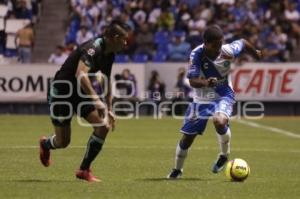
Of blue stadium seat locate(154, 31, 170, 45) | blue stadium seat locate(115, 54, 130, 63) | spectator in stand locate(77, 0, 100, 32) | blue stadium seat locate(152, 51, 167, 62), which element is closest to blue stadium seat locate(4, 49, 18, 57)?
spectator in stand locate(77, 0, 100, 32)

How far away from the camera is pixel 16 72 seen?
2972 cm

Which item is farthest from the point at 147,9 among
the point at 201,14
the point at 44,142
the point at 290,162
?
the point at 44,142

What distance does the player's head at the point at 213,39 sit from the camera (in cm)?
1208

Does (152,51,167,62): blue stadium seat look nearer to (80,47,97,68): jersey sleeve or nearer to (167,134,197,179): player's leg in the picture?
(167,134,197,179): player's leg

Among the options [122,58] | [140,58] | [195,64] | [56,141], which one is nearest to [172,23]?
[140,58]

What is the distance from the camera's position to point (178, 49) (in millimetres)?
30656

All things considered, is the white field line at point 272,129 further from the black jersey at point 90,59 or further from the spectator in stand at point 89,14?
the black jersey at point 90,59

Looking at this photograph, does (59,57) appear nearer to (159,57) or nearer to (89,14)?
(89,14)

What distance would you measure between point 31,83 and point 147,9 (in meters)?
5.42

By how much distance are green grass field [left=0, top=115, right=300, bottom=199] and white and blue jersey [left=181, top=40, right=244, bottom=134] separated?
805 millimetres

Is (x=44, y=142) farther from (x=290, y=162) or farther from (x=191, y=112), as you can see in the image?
(x=290, y=162)

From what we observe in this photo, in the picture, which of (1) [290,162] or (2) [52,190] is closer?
(2) [52,190]

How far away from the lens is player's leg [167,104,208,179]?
12648 millimetres

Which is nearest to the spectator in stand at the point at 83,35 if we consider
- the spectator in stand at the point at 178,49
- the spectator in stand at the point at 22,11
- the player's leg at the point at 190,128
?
the spectator in stand at the point at 22,11
